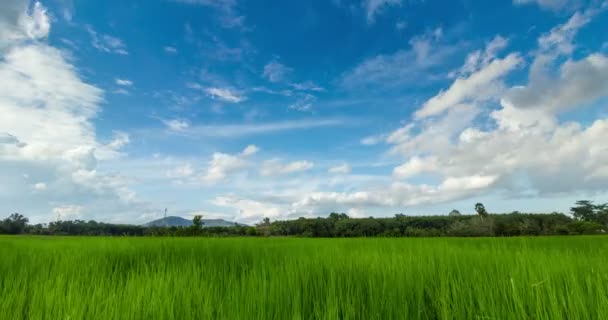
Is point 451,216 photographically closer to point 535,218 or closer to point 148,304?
point 535,218

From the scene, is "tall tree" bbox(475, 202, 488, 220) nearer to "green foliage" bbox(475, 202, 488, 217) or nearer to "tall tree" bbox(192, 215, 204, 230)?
"green foliage" bbox(475, 202, 488, 217)

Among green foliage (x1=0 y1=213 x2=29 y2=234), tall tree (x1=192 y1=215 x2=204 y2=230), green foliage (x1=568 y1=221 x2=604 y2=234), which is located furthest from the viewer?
green foliage (x1=0 y1=213 x2=29 y2=234)

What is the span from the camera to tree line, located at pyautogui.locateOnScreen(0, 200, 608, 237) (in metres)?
34.3

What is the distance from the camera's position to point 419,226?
140ft

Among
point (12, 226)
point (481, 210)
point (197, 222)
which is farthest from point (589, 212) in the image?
point (12, 226)

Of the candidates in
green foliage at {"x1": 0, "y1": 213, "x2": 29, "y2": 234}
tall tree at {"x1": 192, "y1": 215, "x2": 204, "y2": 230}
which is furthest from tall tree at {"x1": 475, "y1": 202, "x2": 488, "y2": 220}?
green foliage at {"x1": 0, "y1": 213, "x2": 29, "y2": 234}

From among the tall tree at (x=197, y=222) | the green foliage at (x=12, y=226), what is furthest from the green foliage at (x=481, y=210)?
the green foliage at (x=12, y=226)

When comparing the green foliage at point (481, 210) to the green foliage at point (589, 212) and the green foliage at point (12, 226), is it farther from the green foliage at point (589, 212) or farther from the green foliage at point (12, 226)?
the green foliage at point (12, 226)

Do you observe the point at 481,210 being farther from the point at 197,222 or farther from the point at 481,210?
the point at 197,222

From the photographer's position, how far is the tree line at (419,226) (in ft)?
113

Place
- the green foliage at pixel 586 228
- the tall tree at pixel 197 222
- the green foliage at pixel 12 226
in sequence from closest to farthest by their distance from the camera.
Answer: the tall tree at pixel 197 222, the green foliage at pixel 586 228, the green foliage at pixel 12 226

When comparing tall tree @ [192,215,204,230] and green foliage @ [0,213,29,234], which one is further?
green foliage @ [0,213,29,234]

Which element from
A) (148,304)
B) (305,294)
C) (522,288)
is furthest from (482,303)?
(148,304)

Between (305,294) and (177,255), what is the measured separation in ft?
9.06
